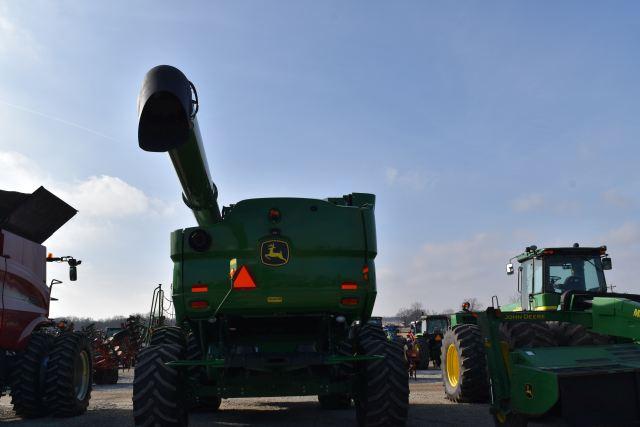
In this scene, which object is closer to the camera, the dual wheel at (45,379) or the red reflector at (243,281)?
the red reflector at (243,281)

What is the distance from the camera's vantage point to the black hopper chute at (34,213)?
962cm

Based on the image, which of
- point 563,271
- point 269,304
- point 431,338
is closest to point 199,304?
point 269,304

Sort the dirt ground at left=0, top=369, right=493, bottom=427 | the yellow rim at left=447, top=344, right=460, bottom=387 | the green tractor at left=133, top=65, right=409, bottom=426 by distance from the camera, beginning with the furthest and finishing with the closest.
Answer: the yellow rim at left=447, top=344, right=460, bottom=387 → the dirt ground at left=0, top=369, right=493, bottom=427 → the green tractor at left=133, top=65, right=409, bottom=426

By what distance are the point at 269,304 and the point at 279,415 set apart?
3323 mm

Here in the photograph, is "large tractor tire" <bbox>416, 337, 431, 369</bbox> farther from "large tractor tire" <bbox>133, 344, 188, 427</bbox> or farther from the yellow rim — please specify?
"large tractor tire" <bbox>133, 344, 188, 427</bbox>

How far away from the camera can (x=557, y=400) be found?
16.1 ft

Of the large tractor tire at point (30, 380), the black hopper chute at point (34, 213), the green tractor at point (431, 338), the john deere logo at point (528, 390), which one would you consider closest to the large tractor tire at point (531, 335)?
the john deere logo at point (528, 390)

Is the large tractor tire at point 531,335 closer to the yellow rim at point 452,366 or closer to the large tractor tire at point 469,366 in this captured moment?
the large tractor tire at point 469,366

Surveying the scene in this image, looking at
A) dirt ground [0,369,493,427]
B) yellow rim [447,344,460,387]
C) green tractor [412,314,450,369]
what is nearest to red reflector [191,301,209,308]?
dirt ground [0,369,493,427]

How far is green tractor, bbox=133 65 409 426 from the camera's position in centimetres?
653

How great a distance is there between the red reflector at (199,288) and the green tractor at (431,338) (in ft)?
51.5

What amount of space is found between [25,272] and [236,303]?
5.08 m

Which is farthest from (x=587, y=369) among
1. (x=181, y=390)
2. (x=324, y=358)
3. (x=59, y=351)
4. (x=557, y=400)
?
(x=59, y=351)

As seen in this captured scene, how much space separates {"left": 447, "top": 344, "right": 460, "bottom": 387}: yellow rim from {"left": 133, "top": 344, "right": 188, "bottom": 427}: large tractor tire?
5.68 meters
